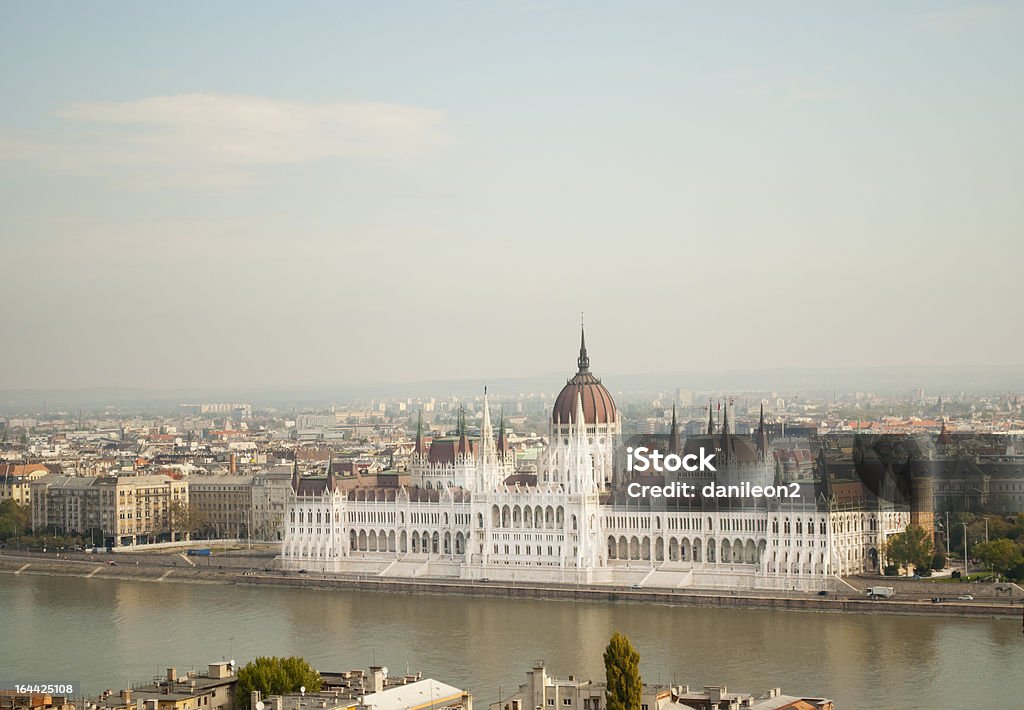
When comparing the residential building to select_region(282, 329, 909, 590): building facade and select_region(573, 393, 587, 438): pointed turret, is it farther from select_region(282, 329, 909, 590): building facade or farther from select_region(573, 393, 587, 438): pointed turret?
select_region(573, 393, 587, 438): pointed turret

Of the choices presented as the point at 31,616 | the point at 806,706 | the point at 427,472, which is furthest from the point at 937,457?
the point at 806,706

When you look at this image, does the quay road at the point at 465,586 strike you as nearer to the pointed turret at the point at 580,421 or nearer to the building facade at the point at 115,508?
the building facade at the point at 115,508

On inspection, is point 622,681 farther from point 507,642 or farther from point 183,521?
point 183,521

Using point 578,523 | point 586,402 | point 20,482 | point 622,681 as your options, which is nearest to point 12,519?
point 20,482

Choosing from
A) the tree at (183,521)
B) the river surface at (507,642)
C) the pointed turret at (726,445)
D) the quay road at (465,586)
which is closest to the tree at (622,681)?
the river surface at (507,642)

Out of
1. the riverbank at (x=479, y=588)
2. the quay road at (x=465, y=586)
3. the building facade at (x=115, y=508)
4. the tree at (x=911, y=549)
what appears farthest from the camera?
the building facade at (x=115, y=508)

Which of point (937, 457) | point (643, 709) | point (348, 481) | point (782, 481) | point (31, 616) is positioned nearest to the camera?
point (643, 709)

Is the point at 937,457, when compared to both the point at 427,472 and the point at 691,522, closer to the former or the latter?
the point at 691,522
